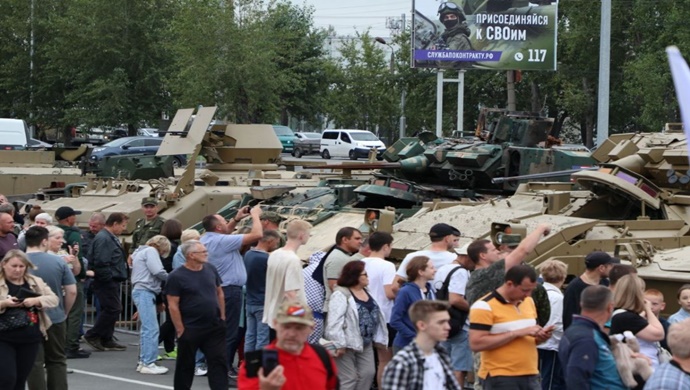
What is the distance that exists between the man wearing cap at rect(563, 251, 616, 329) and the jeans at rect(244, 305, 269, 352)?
9.58ft

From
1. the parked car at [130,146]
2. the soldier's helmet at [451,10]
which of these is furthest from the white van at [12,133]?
the soldier's helmet at [451,10]

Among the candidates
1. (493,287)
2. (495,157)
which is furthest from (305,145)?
(493,287)

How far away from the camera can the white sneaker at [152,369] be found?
12.7 meters

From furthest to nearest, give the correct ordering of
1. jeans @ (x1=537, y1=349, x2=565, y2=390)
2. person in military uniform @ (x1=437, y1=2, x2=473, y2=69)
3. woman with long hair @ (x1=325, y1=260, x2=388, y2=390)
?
person in military uniform @ (x1=437, y1=2, x2=473, y2=69)
jeans @ (x1=537, y1=349, x2=565, y2=390)
woman with long hair @ (x1=325, y1=260, x2=388, y2=390)

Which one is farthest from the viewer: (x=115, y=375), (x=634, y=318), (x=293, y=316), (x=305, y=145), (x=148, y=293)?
(x=305, y=145)

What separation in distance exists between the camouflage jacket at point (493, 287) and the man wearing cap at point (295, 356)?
94.8 inches

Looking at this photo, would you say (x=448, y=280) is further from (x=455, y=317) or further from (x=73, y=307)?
(x=73, y=307)

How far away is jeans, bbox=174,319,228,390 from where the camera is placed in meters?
10.3

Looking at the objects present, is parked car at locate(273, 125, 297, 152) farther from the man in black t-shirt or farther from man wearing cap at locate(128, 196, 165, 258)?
the man in black t-shirt

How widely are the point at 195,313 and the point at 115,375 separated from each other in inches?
108

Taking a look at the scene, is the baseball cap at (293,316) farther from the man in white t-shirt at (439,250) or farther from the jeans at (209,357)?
the man in white t-shirt at (439,250)

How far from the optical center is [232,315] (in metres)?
12.0

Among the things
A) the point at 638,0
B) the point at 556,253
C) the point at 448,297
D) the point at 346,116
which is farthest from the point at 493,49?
the point at 346,116

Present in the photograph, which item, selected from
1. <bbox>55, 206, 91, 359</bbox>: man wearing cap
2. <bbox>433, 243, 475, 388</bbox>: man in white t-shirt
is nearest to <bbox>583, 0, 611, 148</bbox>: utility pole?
<bbox>55, 206, 91, 359</bbox>: man wearing cap
